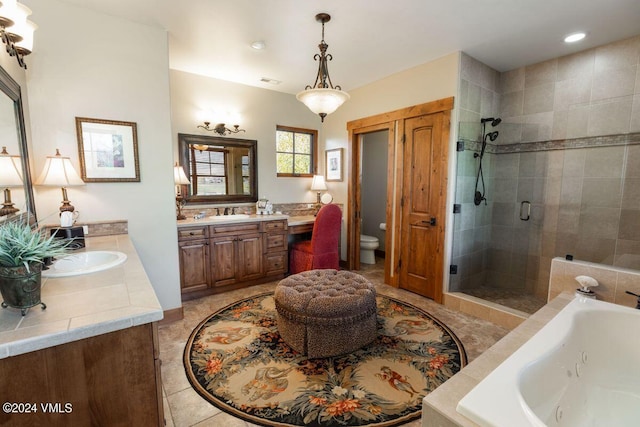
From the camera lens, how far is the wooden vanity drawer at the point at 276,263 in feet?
12.3

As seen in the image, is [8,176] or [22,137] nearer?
[8,176]

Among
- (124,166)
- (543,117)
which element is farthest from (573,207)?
(124,166)

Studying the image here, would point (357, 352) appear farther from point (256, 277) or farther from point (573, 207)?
point (573, 207)

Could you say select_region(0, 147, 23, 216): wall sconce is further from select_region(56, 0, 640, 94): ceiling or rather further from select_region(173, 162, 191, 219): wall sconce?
select_region(173, 162, 191, 219): wall sconce

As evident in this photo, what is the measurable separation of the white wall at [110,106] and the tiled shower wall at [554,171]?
9.64 feet

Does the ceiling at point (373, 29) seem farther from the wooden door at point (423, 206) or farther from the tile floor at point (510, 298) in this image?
the tile floor at point (510, 298)

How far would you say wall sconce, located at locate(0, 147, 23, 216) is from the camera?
4.89ft

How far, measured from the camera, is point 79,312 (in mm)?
1069

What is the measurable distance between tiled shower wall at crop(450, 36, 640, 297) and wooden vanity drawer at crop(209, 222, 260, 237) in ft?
7.81

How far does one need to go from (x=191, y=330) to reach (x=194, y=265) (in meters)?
0.82

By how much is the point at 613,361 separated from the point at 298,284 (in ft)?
6.93

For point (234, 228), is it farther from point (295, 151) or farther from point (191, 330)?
point (295, 151)

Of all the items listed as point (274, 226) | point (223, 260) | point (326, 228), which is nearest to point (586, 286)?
point (326, 228)

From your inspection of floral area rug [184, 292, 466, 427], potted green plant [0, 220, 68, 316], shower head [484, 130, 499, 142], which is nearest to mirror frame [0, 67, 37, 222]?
potted green plant [0, 220, 68, 316]
